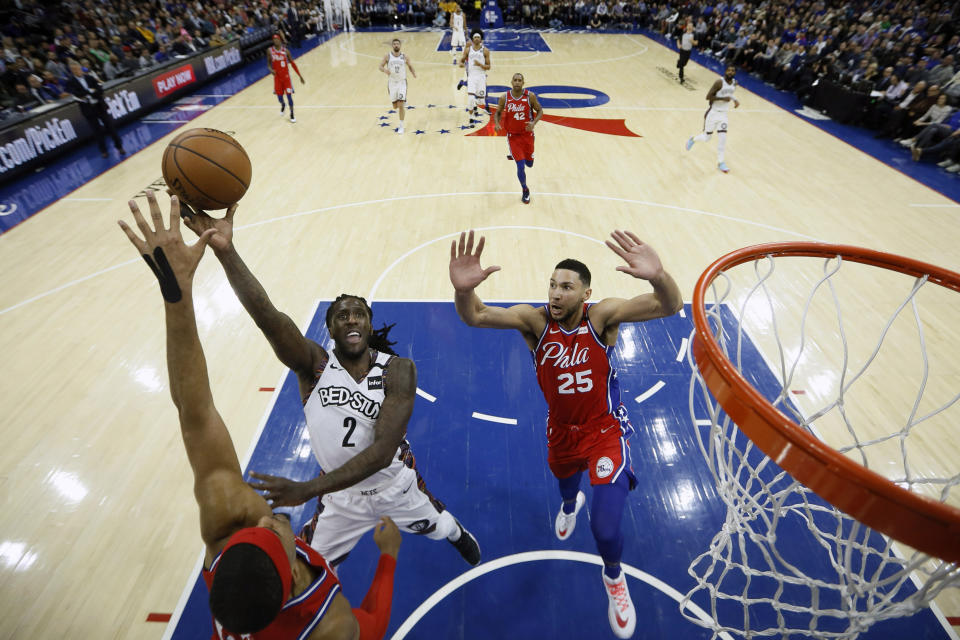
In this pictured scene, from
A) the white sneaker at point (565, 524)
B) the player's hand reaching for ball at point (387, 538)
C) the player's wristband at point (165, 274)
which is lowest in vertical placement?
the white sneaker at point (565, 524)

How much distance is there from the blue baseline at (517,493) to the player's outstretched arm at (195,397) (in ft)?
5.46

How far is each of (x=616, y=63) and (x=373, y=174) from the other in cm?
1209

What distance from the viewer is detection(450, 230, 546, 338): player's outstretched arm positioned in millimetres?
2822

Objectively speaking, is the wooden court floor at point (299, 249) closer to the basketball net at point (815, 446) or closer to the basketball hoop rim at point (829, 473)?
the basketball net at point (815, 446)

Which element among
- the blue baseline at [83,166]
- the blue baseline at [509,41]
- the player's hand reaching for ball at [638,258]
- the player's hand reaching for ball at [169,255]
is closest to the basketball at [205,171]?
the player's hand reaching for ball at [169,255]

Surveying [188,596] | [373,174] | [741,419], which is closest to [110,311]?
[188,596]

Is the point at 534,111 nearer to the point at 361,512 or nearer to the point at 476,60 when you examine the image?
the point at 476,60

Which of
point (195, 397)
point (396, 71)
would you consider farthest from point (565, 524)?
point (396, 71)

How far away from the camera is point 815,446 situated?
1.66m

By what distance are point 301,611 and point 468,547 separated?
164 centimetres

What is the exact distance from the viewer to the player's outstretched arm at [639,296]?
2586mm

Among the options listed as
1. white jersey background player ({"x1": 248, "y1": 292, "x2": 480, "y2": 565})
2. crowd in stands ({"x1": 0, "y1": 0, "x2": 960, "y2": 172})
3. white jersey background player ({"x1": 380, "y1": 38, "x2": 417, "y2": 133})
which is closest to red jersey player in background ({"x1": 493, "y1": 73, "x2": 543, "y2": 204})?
white jersey background player ({"x1": 380, "y1": 38, "x2": 417, "y2": 133})

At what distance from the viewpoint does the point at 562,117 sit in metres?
12.0

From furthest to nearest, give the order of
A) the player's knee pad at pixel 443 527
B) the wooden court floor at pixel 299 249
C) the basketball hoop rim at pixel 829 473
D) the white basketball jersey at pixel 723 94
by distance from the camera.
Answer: the white basketball jersey at pixel 723 94, the wooden court floor at pixel 299 249, the player's knee pad at pixel 443 527, the basketball hoop rim at pixel 829 473
